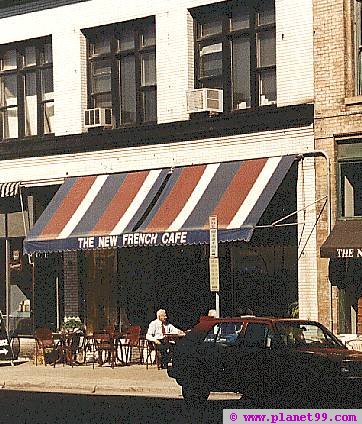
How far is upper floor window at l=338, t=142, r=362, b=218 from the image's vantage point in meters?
30.3

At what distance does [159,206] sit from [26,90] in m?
6.78

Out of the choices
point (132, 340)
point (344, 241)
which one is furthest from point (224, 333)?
point (132, 340)

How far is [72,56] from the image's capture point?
36156mm

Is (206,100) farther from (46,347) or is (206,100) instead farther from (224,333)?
(224,333)

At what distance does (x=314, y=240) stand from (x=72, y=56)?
29.7 feet

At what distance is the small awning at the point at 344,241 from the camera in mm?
29625

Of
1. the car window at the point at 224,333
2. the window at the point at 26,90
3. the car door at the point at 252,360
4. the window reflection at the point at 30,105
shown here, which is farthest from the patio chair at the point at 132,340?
the car door at the point at 252,360

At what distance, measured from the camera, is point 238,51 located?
32.7 m

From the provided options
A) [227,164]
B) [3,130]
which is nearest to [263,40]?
[227,164]

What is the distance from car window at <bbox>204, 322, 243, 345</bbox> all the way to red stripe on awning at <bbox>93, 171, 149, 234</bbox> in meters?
8.83

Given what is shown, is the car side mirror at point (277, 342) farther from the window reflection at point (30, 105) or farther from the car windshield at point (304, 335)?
the window reflection at point (30, 105)

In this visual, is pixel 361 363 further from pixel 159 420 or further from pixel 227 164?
pixel 227 164

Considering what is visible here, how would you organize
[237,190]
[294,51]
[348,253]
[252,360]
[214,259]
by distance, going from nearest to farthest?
[252,360], [214,259], [348,253], [294,51], [237,190]

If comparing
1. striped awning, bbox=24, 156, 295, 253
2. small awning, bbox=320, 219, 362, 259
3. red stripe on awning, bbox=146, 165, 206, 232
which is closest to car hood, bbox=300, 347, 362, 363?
small awning, bbox=320, 219, 362, 259
